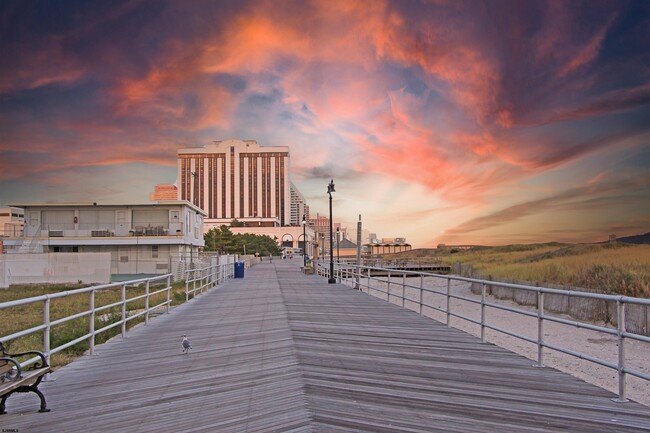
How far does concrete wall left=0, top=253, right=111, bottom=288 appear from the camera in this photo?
35.5 meters

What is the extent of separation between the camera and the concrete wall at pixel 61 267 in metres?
35.5

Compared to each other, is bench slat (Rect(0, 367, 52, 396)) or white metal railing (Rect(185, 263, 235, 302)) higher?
bench slat (Rect(0, 367, 52, 396))

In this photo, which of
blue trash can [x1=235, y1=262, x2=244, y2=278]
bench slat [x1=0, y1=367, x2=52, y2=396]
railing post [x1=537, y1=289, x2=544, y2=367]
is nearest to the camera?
bench slat [x1=0, y1=367, x2=52, y2=396]

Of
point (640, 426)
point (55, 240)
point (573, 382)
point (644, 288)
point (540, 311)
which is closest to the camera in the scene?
point (640, 426)

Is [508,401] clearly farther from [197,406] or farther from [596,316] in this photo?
[596,316]

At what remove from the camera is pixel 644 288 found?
2277 cm

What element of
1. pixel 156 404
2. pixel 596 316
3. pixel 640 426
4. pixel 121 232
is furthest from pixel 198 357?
pixel 121 232

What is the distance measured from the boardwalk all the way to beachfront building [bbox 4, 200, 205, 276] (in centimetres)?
4141

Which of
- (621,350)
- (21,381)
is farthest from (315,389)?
(621,350)

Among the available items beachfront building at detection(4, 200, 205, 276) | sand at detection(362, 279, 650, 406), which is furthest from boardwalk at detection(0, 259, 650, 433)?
beachfront building at detection(4, 200, 205, 276)

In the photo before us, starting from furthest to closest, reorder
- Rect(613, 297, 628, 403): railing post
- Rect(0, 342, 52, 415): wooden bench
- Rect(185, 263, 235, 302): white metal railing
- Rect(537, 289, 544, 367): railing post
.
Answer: Rect(185, 263, 235, 302): white metal railing
Rect(537, 289, 544, 367): railing post
Rect(613, 297, 628, 403): railing post
Rect(0, 342, 52, 415): wooden bench

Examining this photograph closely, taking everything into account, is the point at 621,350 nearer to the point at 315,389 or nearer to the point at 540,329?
the point at 540,329

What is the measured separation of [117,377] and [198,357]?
4.85ft

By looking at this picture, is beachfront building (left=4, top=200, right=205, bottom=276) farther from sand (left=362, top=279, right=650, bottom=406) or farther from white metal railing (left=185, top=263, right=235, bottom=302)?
sand (left=362, top=279, right=650, bottom=406)
